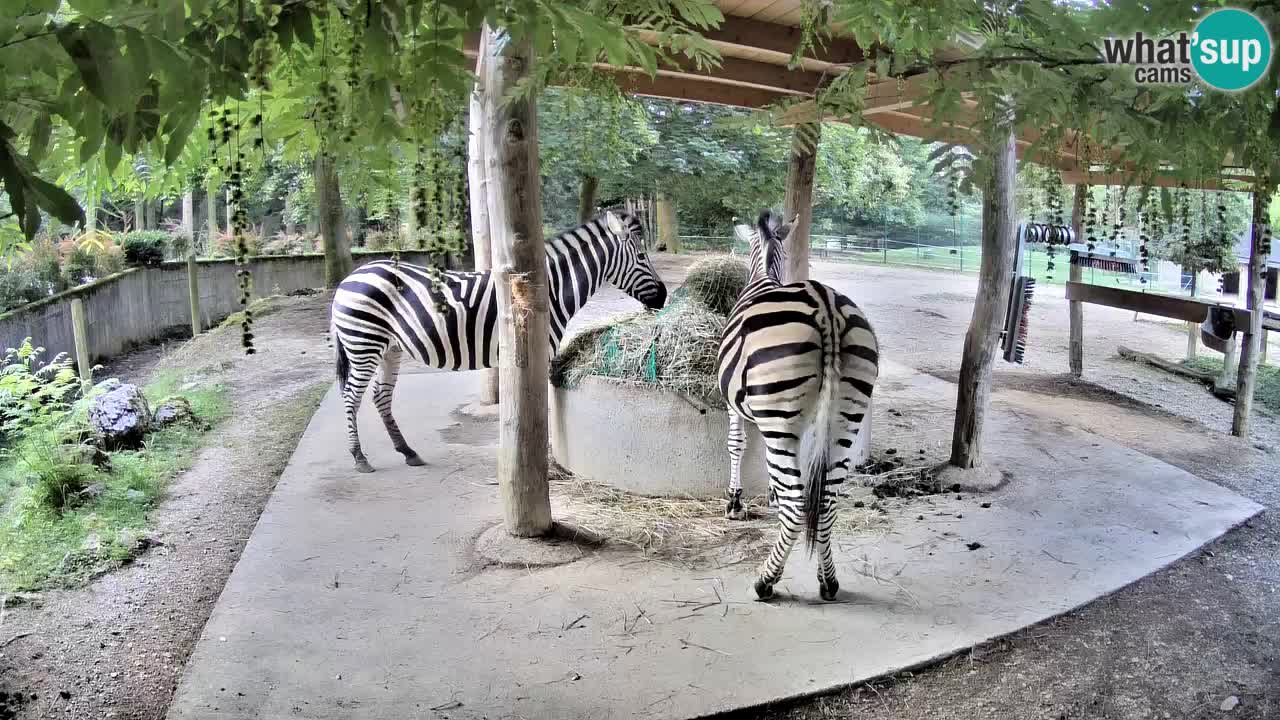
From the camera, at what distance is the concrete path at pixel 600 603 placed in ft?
11.3

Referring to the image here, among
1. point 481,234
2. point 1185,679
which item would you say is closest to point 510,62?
point 481,234

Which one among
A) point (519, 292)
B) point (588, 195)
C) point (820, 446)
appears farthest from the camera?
point (588, 195)

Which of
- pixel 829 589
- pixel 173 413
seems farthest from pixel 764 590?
pixel 173 413

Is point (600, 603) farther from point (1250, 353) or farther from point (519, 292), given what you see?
point (1250, 353)

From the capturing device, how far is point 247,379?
10062mm

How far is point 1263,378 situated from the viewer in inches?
430

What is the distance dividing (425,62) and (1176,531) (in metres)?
5.13

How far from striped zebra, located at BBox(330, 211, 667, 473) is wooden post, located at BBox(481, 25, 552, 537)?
1.48m

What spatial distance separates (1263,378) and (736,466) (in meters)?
9.26

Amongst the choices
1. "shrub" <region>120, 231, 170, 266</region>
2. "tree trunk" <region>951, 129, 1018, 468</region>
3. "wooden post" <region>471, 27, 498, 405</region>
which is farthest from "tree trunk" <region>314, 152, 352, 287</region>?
"tree trunk" <region>951, 129, 1018, 468</region>

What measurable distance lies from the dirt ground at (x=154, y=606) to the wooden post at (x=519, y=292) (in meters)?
1.78

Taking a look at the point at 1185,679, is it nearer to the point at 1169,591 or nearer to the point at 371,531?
the point at 1169,591

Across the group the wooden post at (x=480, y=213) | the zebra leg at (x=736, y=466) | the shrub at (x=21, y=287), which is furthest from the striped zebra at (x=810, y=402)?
the shrub at (x=21, y=287)

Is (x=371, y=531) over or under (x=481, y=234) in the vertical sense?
under
